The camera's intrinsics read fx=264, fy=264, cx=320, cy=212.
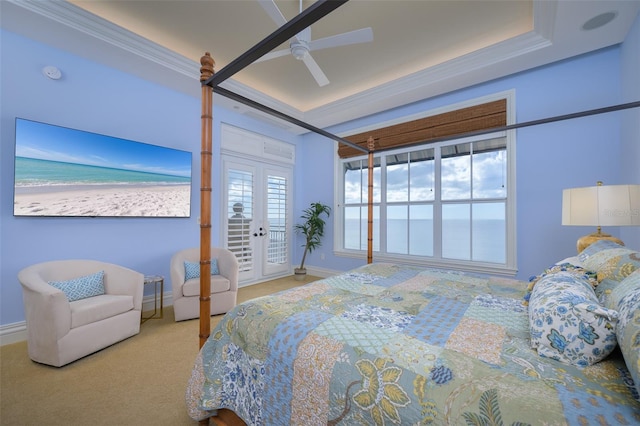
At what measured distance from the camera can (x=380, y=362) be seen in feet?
2.86

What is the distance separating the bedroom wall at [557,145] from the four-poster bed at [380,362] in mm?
1780

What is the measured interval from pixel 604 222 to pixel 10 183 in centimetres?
475

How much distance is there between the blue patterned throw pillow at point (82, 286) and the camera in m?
2.24

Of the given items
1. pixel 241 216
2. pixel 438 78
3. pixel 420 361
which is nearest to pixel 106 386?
pixel 420 361

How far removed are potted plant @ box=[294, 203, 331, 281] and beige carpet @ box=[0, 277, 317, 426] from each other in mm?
2534

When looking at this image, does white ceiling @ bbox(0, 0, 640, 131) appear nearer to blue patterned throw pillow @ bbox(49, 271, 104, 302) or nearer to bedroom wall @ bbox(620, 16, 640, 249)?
bedroom wall @ bbox(620, 16, 640, 249)

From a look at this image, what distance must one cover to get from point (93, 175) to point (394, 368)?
3.32 metres

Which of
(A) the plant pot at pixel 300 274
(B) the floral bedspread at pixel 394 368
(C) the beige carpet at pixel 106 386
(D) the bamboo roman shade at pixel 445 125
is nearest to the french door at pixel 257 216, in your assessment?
(A) the plant pot at pixel 300 274

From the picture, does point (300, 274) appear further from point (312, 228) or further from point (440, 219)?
point (440, 219)

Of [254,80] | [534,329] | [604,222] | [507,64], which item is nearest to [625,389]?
[534,329]

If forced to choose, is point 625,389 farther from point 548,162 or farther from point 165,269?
point 165,269

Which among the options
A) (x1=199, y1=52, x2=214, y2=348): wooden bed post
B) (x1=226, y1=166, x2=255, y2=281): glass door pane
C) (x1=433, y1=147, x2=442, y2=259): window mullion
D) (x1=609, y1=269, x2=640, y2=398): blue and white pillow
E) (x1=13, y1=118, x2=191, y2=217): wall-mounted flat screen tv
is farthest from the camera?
(x1=226, y1=166, x2=255, y2=281): glass door pane

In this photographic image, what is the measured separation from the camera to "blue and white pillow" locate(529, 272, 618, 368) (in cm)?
79

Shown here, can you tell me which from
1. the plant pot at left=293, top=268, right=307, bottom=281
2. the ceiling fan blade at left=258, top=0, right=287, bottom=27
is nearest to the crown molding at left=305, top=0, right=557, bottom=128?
the ceiling fan blade at left=258, top=0, right=287, bottom=27
